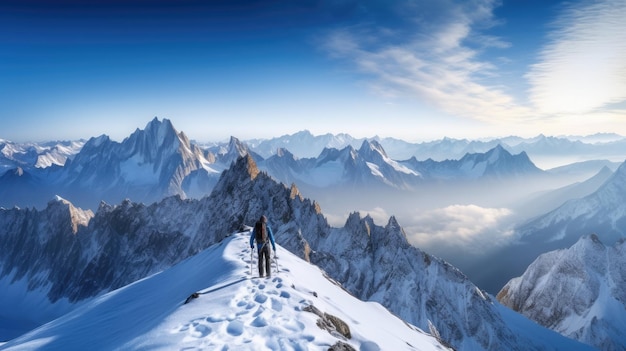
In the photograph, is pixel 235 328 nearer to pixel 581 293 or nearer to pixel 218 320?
pixel 218 320

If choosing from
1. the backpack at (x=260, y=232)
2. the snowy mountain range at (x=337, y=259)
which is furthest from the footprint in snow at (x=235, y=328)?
the snowy mountain range at (x=337, y=259)

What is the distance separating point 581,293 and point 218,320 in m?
190

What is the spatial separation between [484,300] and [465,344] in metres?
19.8

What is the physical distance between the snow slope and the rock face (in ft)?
548

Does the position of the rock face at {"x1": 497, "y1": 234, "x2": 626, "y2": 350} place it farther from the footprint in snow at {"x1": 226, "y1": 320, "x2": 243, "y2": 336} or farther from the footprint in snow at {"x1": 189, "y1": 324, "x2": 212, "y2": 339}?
the footprint in snow at {"x1": 189, "y1": 324, "x2": 212, "y2": 339}

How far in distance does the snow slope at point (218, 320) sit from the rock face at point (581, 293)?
16710 centimetres

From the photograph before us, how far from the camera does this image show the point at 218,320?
13930 millimetres

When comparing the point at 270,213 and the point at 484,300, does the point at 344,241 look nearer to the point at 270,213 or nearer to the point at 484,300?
the point at 270,213

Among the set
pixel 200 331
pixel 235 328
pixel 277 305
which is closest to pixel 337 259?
pixel 277 305

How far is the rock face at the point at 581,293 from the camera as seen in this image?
451 feet

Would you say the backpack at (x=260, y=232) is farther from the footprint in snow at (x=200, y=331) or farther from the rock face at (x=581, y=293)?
the rock face at (x=581, y=293)

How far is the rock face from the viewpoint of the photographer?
137375 millimetres

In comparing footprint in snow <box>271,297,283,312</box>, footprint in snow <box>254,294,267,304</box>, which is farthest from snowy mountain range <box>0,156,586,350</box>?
footprint in snow <box>271,297,283,312</box>

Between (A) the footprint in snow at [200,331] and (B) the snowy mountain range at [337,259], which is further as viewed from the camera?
(B) the snowy mountain range at [337,259]
